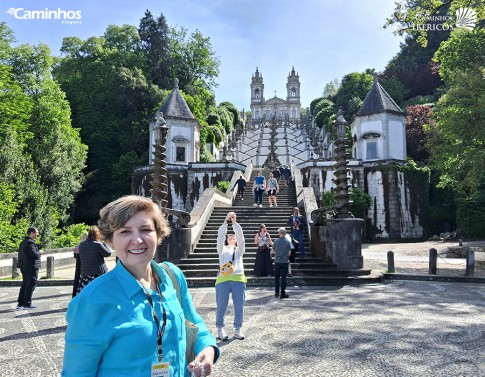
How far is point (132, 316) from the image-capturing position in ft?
5.96

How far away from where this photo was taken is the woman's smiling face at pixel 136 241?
1.99 m

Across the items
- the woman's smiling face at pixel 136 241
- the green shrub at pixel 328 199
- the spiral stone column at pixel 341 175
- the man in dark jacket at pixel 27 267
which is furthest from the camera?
the green shrub at pixel 328 199

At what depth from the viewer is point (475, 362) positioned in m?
4.77

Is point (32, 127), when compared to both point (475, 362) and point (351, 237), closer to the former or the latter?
point (351, 237)

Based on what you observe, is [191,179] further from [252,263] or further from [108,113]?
[252,263]

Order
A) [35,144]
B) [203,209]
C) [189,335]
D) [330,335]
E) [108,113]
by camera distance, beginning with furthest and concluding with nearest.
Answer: [108,113] < [35,144] < [203,209] < [330,335] < [189,335]

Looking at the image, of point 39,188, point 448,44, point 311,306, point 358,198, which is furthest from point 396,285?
point 39,188

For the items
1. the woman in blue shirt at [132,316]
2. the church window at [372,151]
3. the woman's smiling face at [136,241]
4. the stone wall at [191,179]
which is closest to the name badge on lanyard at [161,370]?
the woman in blue shirt at [132,316]

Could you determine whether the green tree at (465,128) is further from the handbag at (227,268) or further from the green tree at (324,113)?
the green tree at (324,113)

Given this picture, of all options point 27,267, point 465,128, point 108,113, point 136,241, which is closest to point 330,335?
point 136,241

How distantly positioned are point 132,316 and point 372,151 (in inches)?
1299

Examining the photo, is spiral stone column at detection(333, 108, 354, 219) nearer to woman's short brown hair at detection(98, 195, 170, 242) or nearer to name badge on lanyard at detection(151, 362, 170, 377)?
woman's short brown hair at detection(98, 195, 170, 242)

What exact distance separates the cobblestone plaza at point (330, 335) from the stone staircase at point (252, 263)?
131 centimetres

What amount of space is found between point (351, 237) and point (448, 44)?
46.6 ft
